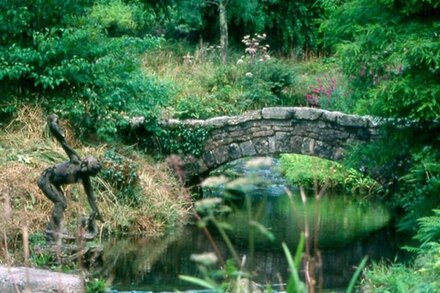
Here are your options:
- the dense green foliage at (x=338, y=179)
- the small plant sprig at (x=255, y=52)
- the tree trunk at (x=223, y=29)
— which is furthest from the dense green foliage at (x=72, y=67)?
the tree trunk at (x=223, y=29)

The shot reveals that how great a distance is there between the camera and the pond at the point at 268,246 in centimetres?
1135

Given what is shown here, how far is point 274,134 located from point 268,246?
3378 mm

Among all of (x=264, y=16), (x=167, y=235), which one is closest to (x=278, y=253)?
(x=167, y=235)

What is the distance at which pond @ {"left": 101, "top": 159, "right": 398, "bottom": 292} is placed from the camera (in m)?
11.4

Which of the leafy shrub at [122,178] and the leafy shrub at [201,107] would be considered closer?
the leafy shrub at [122,178]

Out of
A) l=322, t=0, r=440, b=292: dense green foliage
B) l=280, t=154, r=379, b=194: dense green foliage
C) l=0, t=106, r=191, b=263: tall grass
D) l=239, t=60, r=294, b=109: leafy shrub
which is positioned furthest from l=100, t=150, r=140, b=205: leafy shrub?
l=239, t=60, r=294, b=109: leafy shrub

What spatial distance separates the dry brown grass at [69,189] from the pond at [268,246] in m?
0.42

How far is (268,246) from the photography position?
13352 mm

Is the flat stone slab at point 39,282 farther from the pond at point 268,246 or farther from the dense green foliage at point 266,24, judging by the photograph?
the dense green foliage at point 266,24

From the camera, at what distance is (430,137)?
1163 centimetres

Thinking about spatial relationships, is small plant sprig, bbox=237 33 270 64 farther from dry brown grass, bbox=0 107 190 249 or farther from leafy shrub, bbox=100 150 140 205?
leafy shrub, bbox=100 150 140 205

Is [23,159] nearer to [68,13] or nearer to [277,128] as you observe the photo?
[68,13]

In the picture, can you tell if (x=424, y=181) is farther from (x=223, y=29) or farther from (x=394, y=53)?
(x=223, y=29)

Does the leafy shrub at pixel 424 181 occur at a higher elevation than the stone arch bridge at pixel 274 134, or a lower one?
lower
